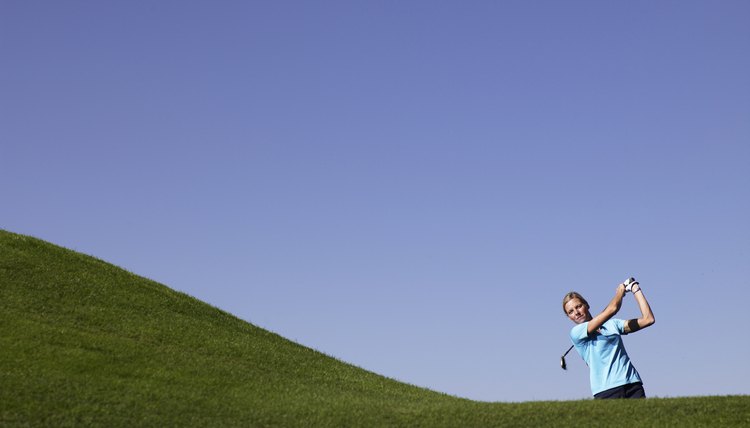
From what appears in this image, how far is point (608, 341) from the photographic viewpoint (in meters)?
15.4

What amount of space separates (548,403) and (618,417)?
2.23m

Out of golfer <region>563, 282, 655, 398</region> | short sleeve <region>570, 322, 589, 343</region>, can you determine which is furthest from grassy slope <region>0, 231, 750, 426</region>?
short sleeve <region>570, 322, 589, 343</region>

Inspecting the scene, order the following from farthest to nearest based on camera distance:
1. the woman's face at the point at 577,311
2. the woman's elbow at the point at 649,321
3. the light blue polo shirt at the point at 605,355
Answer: the woman's face at the point at 577,311 < the light blue polo shirt at the point at 605,355 < the woman's elbow at the point at 649,321

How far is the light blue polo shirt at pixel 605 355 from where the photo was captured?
1534 centimetres

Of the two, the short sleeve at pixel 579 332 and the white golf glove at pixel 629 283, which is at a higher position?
the white golf glove at pixel 629 283

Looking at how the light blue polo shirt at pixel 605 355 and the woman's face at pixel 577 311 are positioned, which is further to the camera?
the woman's face at pixel 577 311

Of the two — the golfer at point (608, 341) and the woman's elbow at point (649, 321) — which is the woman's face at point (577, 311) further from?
the woman's elbow at point (649, 321)

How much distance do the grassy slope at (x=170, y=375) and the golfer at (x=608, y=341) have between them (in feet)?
3.80

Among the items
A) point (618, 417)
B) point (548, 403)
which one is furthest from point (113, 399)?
point (618, 417)

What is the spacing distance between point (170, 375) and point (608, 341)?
1226 cm

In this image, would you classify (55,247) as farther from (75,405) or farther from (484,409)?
(484,409)

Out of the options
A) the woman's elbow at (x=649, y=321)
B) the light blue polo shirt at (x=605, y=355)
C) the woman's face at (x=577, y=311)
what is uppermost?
the woman's face at (x=577, y=311)

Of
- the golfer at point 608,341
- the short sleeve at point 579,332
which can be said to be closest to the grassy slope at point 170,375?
the golfer at point 608,341

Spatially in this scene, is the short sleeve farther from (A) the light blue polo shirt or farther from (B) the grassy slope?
(B) the grassy slope
